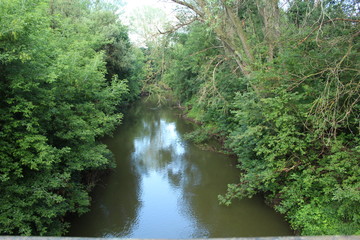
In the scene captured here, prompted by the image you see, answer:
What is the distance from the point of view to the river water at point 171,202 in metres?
9.69

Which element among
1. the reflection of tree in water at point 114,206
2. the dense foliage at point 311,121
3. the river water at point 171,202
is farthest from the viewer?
the reflection of tree in water at point 114,206

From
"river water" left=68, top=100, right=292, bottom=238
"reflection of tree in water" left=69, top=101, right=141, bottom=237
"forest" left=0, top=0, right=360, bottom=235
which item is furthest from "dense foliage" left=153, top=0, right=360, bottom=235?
"reflection of tree in water" left=69, top=101, right=141, bottom=237

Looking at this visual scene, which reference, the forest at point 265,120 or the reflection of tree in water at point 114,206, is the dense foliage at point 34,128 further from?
the reflection of tree in water at point 114,206

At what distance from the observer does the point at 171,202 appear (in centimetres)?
1177

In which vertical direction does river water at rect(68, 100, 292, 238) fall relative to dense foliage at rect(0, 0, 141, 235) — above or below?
below

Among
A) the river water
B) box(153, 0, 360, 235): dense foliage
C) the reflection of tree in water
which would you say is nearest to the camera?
box(153, 0, 360, 235): dense foliage

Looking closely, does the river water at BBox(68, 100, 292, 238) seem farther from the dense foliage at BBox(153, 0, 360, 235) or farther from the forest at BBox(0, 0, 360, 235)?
the dense foliage at BBox(153, 0, 360, 235)

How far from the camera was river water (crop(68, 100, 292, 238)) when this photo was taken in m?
9.69

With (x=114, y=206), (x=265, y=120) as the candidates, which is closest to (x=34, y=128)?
(x=114, y=206)

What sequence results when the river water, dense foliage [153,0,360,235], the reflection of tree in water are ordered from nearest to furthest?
dense foliage [153,0,360,235] → the river water → the reflection of tree in water

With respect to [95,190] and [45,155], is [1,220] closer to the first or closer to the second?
[45,155]

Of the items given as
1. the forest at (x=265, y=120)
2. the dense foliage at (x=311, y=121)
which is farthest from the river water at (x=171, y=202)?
the dense foliage at (x=311, y=121)

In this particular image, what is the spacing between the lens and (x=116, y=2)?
31062 mm

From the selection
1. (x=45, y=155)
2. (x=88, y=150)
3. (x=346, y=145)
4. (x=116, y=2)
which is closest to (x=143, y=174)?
(x=88, y=150)
